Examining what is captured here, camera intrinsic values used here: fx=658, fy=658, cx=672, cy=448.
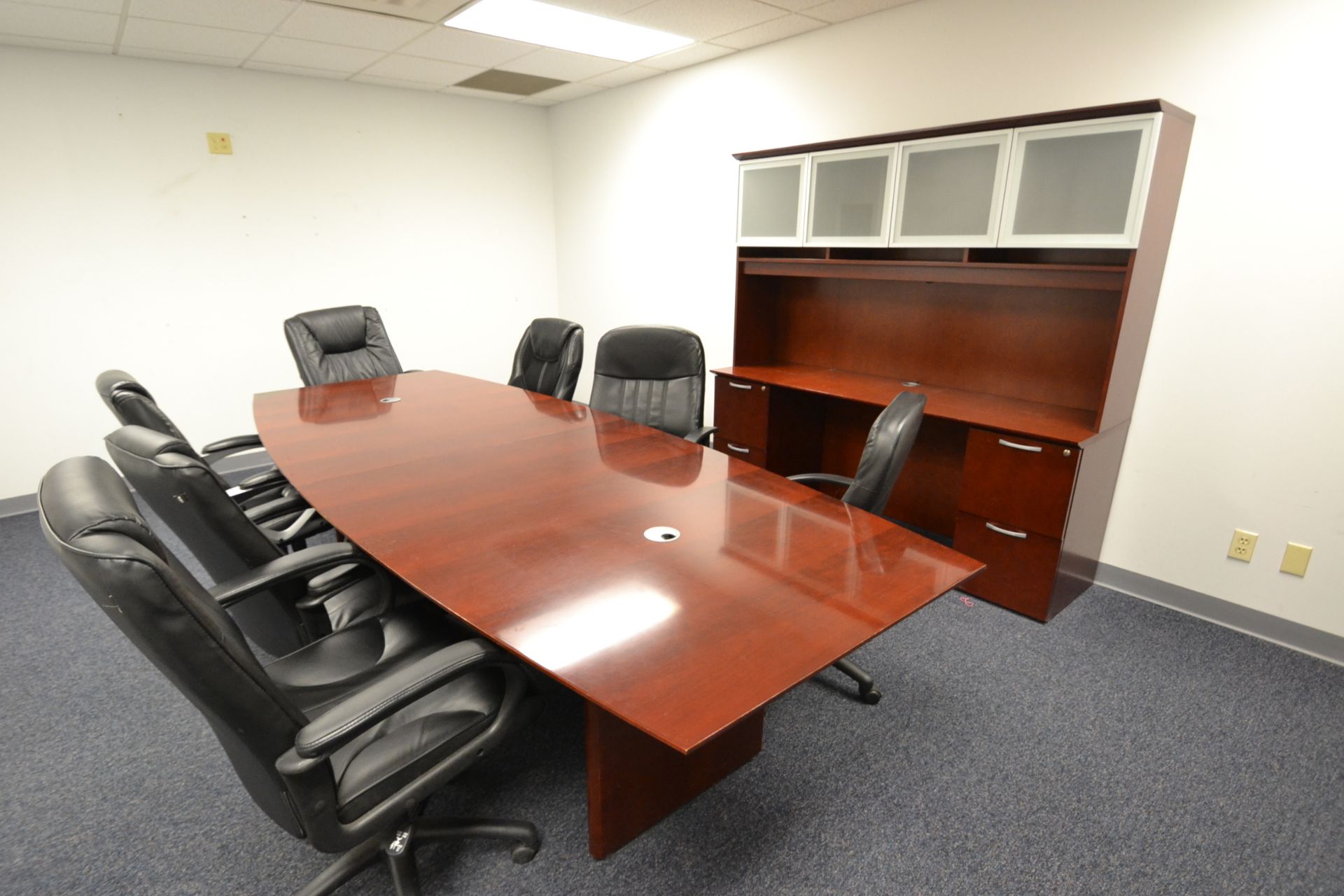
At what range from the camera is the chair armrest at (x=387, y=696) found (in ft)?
3.66

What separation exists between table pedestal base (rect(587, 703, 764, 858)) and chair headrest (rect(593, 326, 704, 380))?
67.4 inches

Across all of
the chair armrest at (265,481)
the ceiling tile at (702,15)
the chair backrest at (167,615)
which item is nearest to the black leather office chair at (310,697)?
the chair backrest at (167,615)

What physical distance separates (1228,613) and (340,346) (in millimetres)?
4534

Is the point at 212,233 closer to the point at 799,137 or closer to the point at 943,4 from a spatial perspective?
the point at 799,137

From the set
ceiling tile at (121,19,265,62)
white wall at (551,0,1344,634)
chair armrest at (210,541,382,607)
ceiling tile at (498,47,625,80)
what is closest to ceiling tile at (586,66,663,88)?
ceiling tile at (498,47,625,80)

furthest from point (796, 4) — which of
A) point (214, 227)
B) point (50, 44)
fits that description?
point (50, 44)

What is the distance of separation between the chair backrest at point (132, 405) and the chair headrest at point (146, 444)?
0.53 m

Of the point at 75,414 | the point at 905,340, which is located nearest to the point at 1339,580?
the point at 905,340

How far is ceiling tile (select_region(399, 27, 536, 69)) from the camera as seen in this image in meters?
3.49

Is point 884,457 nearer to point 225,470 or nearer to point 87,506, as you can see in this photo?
point 87,506

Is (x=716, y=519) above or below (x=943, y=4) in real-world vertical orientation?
below

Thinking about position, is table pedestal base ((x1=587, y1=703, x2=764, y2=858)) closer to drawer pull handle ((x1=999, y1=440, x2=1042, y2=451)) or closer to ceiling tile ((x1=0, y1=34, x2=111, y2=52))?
drawer pull handle ((x1=999, y1=440, x2=1042, y2=451))

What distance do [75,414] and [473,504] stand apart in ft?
12.1

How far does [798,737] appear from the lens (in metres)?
2.06
